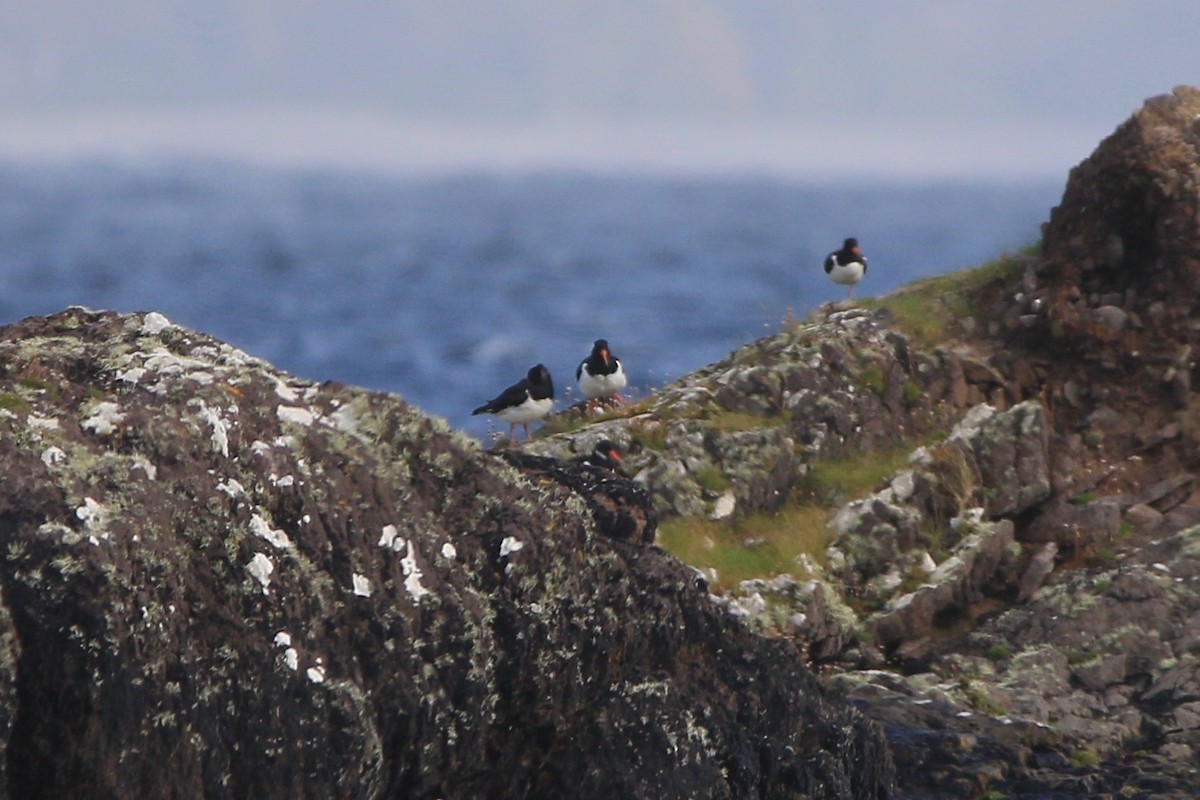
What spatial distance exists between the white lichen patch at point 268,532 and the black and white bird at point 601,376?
35.7 feet

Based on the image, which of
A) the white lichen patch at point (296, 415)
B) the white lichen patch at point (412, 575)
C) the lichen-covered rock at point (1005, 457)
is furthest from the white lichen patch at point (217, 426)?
the lichen-covered rock at point (1005, 457)

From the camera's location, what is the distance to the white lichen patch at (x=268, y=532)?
9086mm

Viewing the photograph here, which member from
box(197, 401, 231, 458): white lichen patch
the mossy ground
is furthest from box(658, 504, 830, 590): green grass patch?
box(197, 401, 231, 458): white lichen patch

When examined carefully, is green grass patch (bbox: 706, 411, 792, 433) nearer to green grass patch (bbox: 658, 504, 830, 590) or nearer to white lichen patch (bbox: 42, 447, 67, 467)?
green grass patch (bbox: 658, 504, 830, 590)

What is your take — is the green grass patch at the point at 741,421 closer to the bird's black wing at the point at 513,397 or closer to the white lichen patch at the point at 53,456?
the bird's black wing at the point at 513,397

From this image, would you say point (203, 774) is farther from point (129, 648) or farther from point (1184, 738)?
point (1184, 738)

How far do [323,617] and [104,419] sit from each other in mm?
1761

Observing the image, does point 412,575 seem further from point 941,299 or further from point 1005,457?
point 941,299

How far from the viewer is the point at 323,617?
357 inches

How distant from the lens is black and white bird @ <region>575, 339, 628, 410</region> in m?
20.0

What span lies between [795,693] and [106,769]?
4960 mm

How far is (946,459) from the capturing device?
19156 millimetres

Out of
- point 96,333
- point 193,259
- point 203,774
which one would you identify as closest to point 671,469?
point 96,333

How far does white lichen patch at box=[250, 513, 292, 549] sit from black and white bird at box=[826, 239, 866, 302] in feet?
53.7
